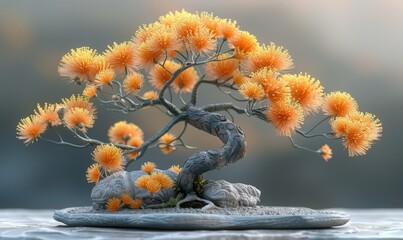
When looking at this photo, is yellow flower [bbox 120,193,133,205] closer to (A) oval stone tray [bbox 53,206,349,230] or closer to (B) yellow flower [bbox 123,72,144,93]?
(A) oval stone tray [bbox 53,206,349,230]

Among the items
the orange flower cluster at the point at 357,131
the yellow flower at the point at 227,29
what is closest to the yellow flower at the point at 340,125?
the orange flower cluster at the point at 357,131

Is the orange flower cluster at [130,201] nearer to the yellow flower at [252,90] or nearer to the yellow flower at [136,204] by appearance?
the yellow flower at [136,204]

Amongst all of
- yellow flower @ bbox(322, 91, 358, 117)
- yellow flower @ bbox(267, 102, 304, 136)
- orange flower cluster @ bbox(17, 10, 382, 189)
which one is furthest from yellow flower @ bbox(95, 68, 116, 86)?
yellow flower @ bbox(322, 91, 358, 117)

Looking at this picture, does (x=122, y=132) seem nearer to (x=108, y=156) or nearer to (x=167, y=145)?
(x=167, y=145)

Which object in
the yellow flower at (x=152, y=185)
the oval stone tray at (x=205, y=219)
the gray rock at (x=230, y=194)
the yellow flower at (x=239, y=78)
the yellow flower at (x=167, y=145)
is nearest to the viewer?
the oval stone tray at (x=205, y=219)

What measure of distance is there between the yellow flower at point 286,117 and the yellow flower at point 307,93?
4cm

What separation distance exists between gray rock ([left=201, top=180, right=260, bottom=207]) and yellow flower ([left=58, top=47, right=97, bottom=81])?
53 centimetres

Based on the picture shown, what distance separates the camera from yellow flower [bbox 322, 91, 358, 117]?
2.63 m

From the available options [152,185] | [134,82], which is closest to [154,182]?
[152,185]

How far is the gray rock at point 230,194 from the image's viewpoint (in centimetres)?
257

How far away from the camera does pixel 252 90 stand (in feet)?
8.13

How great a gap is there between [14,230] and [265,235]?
77cm

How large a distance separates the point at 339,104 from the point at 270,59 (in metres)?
0.27

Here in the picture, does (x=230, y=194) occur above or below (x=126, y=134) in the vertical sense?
below
